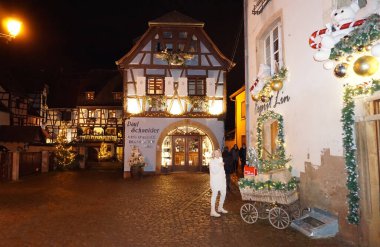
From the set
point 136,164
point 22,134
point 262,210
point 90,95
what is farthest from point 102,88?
point 262,210

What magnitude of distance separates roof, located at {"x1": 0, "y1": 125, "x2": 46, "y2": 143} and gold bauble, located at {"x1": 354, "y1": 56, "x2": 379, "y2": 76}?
2087 centimetres

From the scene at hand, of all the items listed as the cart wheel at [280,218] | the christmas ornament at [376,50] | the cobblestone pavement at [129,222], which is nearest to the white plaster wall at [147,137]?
the cobblestone pavement at [129,222]

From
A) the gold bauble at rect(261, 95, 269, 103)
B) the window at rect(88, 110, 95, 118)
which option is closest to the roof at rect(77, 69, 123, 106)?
the window at rect(88, 110, 95, 118)

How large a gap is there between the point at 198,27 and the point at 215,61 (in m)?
2.40

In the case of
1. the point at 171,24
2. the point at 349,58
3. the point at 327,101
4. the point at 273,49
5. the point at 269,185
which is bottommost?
the point at 269,185

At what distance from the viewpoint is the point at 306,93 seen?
8141mm

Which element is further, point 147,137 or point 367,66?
point 147,137

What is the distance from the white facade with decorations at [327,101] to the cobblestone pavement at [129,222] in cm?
102

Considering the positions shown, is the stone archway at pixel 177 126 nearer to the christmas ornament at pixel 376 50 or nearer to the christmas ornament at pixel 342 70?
the christmas ornament at pixel 342 70

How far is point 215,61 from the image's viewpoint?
22.0 m

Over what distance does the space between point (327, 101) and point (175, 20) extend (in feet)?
52.4

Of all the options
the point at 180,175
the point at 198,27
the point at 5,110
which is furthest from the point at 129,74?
the point at 5,110

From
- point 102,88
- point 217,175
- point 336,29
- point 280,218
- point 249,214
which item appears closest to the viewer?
point 336,29

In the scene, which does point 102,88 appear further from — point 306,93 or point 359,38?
point 359,38
